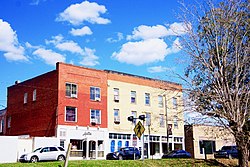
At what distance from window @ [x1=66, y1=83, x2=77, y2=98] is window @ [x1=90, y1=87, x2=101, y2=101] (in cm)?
247

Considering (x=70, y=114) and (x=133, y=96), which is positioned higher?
(x=133, y=96)

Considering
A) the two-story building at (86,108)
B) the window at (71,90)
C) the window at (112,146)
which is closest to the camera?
the two-story building at (86,108)

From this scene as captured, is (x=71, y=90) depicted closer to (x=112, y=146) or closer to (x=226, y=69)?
(x=112, y=146)

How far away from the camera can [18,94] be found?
163 ft

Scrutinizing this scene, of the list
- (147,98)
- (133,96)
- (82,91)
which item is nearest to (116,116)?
(133,96)

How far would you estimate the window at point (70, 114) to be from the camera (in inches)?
1656

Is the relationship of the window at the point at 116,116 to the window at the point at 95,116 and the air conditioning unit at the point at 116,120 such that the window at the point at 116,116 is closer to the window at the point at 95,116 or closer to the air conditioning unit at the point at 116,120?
the air conditioning unit at the point at 116,120

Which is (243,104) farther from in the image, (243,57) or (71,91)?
(71,91)

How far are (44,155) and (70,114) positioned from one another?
35.8 ft

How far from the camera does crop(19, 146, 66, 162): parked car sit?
31109 mm

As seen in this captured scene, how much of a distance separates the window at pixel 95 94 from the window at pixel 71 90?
2.47m

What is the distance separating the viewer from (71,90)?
4297 cm

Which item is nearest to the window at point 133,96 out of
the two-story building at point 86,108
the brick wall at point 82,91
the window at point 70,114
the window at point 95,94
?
the two-story building at point 86,108

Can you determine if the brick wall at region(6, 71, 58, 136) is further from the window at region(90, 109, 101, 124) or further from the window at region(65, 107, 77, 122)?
the window at region(90, 109, 101, 124)
